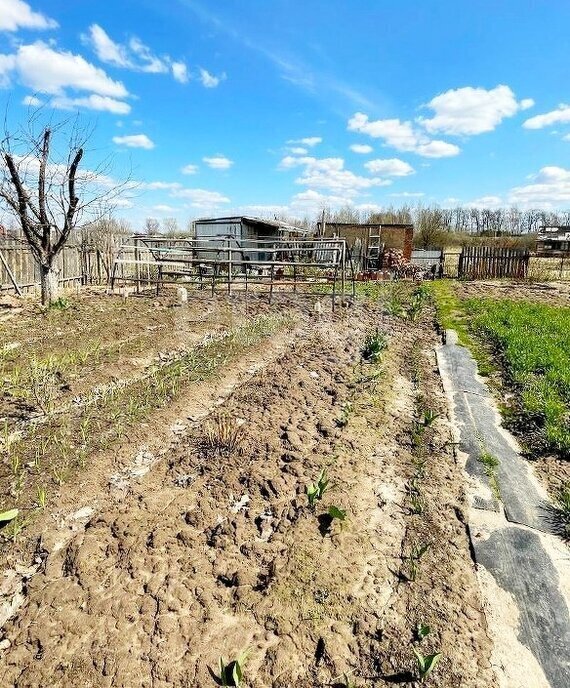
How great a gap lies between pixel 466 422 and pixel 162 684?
434 centimetres

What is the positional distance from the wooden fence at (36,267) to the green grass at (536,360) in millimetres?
12742

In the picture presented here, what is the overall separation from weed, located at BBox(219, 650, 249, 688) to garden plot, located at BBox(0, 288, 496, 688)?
0.5 inches

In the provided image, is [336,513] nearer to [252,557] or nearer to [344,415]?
[252,557]

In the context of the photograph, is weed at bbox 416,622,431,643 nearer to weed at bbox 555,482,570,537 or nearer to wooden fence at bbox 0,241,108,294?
weed at bbox 555,482,570,537

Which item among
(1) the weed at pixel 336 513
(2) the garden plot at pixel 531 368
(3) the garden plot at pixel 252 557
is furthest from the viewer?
(2) the garden plot at pixel 531 368

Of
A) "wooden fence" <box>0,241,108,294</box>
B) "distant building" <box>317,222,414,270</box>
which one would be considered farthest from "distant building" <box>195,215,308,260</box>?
"wooden fence" <box>0,241,108,294</box>

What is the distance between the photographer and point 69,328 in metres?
8.41

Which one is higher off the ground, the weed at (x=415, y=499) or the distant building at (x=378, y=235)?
the distant building at (x=378, y=235)

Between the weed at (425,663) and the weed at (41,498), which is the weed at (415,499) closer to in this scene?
the weed at (425,663)

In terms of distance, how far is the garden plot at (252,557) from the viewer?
2.22 meters

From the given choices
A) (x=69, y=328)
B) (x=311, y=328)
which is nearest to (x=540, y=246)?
(x=311, y=328)

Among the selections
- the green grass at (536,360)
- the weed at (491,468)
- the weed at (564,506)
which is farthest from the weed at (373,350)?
the weed at (564,506)

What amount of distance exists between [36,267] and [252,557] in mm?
14801

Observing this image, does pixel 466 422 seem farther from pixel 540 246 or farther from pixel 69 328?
pixel 540 246
